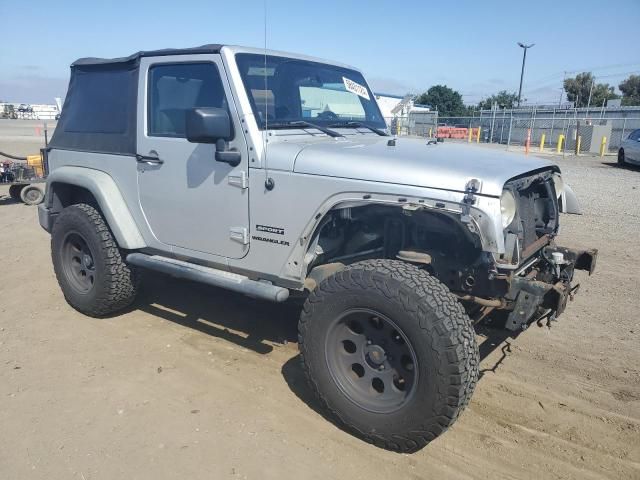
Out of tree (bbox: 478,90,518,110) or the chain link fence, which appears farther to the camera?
tree (bbox: 478,90,518,110)

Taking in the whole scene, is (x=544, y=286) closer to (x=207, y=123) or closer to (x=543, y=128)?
(x=207, y=123)

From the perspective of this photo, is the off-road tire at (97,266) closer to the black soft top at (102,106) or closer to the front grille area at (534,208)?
the black soft top at (102,106)

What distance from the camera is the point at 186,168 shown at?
3.79 metres

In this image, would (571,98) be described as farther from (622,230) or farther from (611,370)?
(611,370)

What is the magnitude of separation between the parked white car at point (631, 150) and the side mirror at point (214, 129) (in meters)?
17.2

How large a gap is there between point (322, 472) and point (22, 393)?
2142 millimetres

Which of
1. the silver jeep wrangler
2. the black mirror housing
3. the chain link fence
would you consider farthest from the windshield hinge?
the chain link fence

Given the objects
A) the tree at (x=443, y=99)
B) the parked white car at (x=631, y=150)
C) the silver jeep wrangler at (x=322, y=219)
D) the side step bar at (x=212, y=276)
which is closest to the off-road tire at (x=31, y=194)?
the silver jeep wrangler at (x=322, y=219)

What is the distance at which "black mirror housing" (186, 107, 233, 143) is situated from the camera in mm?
3217

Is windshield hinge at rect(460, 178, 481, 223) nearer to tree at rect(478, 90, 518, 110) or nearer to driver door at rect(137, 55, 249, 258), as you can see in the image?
driver door at rect(137, 55, 249, 258)

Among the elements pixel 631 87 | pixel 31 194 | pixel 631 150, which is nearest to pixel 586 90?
pixel 631 87

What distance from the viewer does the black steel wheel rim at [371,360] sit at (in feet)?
9.59

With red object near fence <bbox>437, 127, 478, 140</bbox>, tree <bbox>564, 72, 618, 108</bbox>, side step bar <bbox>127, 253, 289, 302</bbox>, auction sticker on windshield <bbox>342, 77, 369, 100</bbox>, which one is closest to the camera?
side step bar <bbox>127, 253, 289, 302</bbox>

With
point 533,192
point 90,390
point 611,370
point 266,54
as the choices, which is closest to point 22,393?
point 90,390
